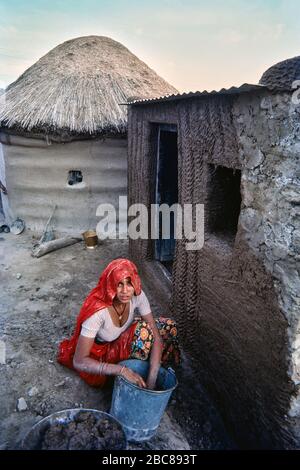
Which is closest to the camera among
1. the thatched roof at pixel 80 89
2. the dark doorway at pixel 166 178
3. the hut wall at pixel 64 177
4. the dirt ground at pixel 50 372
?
the dirt ground at pixel 50 372

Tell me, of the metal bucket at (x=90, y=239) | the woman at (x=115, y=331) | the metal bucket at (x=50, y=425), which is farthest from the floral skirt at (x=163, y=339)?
the metal bucket at (x=90, y=239)

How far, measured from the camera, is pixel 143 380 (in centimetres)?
292

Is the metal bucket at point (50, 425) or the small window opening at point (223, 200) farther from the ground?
the small window opening at point (223, 200)

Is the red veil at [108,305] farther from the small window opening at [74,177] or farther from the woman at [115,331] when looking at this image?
the small window opening at [74,177]

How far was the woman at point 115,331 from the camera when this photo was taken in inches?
115

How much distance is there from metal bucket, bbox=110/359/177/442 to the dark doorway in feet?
8.76

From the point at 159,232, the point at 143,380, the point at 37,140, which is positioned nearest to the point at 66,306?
the point at 159,232

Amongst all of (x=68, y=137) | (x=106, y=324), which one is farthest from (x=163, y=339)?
(x=68, y=137)

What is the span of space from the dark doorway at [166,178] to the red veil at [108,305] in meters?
2.32

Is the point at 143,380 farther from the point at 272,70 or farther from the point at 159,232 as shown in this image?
the point at 159,232

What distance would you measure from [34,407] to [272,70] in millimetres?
3137

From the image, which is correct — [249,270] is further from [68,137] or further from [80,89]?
[80,89]

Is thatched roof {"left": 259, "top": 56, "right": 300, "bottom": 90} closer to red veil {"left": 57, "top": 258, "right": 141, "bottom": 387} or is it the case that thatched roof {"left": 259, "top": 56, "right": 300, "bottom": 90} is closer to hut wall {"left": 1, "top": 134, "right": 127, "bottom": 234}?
red veil {"left": 57, "top": 258, "right": 141, "bottom": 387}

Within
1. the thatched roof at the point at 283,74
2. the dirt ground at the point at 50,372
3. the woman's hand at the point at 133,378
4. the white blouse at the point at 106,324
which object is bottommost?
the dirt ground at the point at 50,372
